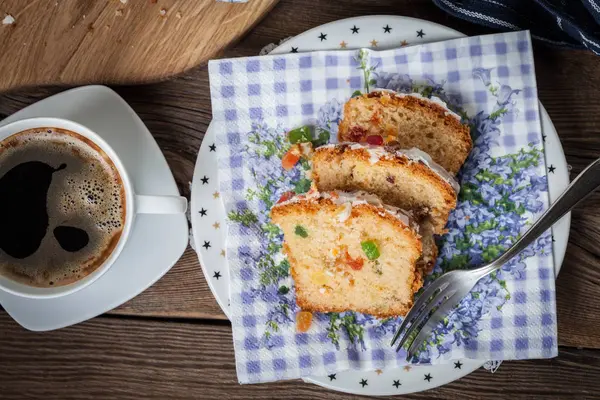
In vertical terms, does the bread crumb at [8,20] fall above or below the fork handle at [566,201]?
above

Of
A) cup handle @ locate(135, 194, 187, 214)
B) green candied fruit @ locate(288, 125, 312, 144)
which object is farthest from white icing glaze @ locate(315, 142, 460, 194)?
cup handle @ locate(135, 194, 187, 214)

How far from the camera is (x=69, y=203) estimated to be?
1.79m

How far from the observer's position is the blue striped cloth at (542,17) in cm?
178

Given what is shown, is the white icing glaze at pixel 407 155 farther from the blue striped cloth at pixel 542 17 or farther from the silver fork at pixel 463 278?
the blue striped cloth at pixel 542 17

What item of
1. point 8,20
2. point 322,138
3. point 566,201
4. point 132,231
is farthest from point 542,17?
point 8,20

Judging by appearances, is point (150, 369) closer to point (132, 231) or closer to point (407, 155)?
point (132, 231)

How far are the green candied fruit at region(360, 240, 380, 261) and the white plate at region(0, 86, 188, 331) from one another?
581 mm

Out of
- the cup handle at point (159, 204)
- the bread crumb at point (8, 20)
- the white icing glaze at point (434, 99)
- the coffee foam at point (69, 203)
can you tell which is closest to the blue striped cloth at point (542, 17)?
the white icing glaze at point (434, 99)

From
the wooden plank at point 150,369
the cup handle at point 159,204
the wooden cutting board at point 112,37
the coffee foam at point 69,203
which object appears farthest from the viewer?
the wooden plank at point 150,369

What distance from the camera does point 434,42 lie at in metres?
1.81

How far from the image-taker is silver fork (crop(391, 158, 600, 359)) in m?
1.74

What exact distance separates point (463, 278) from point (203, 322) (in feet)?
2.83

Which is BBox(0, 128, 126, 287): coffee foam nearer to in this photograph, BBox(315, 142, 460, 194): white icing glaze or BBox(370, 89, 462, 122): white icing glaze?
BBox(315, 142, 460, 194): white icing glaze

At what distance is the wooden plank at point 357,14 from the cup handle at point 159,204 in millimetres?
310
